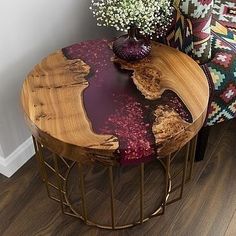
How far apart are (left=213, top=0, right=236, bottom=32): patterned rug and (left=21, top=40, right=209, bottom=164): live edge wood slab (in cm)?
41

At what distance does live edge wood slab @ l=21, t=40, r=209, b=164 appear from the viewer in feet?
3.27

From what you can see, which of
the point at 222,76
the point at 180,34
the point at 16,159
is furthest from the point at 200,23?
the point at 16,159

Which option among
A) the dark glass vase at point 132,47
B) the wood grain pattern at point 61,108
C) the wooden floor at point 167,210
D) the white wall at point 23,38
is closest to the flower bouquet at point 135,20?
the dark glass vase at point 132,47

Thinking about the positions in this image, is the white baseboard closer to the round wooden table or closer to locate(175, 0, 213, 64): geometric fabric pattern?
the round wooden table

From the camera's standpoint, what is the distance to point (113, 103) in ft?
3.65

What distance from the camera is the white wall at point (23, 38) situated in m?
1.30

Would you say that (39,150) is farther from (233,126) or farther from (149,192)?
(233,126)

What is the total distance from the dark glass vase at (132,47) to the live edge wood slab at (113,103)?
0.10ft

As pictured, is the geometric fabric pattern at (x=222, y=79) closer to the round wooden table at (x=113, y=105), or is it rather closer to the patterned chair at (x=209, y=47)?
the patterned chair at (x=209, y=47)

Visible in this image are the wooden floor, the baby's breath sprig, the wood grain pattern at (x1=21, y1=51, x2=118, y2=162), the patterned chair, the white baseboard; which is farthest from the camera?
the white baseboard

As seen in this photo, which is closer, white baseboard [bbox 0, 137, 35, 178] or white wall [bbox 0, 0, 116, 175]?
white wall [bbox 0, 0, 116, 175]

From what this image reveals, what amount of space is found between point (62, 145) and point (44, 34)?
0.60 meters

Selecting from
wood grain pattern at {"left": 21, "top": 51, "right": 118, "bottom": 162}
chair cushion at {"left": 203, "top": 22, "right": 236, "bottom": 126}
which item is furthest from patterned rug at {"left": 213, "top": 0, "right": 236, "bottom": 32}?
wood grain pattern at {"left": 21, "top": 51, "right": 118, "bottom": 162}

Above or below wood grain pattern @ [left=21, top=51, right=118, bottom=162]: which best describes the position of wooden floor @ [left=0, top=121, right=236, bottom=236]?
below
